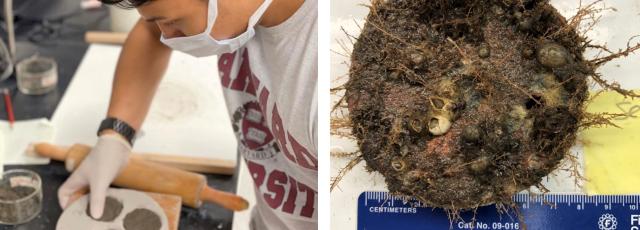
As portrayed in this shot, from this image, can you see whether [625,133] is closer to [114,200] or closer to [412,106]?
[412,106]

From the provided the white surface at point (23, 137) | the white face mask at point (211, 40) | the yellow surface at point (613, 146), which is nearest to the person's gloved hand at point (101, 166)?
the white surface at point (23, 137)

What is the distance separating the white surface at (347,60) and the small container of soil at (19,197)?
0.50 m

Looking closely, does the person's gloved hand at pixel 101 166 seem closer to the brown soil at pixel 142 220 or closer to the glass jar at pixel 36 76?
the brown soil at pixel 142 220

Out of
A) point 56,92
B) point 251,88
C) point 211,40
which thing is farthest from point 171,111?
point 211,40

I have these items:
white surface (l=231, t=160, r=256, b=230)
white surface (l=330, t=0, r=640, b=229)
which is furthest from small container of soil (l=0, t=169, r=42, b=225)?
white surface (l=330, t=0, r=640, b=229)

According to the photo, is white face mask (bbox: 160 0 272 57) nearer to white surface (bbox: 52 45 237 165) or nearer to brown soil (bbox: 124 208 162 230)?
brown soil (bbox: 124 208 162 230)

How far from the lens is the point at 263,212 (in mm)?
1012

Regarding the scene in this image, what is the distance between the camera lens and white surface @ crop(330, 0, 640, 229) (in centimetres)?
76

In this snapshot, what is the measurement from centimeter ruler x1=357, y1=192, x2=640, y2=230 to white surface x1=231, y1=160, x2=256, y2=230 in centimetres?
38

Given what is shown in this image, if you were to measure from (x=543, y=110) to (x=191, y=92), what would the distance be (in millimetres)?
799

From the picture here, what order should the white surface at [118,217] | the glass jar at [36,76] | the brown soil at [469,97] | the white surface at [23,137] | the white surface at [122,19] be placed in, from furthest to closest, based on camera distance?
1. the white surface at [122,19]
2. the glass jar at [36,76]
3. the white surface at [23,137]
4. the white surface at [118,217]
5. the brown soil at [469,97]

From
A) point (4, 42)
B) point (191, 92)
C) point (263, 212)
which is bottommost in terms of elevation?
point (263, 212)

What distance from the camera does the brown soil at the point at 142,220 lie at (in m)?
0.99

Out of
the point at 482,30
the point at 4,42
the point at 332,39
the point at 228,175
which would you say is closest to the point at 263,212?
the point at 228,175
